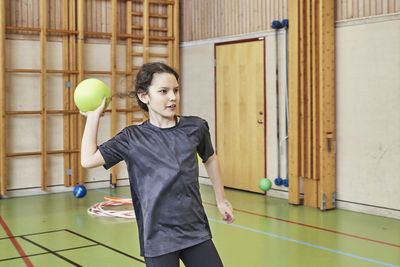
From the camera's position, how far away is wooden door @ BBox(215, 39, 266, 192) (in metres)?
8.55

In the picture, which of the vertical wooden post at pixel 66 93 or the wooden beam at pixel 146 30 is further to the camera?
the wooden beam at pixel 146 30

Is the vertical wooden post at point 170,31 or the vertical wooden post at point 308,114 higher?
the vertical wooden post at point 170,31

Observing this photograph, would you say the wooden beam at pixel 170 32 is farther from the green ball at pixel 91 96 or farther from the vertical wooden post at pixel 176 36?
the green ball at pixel 91 96

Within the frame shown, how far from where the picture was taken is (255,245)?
554 cm

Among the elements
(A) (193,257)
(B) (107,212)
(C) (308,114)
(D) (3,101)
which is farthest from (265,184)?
(A) (193,257)

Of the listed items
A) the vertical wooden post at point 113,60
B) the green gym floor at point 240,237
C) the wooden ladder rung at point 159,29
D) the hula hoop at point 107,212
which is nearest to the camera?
the green gym floor at point 240,237

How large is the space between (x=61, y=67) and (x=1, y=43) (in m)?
1.10

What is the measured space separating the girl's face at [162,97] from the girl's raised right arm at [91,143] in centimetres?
26

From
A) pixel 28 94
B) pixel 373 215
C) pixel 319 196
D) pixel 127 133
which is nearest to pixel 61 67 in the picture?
pixel 28 94

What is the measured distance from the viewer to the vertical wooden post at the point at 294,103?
7379 millimetres

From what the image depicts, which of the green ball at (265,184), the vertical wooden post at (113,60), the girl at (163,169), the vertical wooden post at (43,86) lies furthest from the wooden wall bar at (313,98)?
the girl at (163,169)

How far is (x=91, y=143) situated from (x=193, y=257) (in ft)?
2.29

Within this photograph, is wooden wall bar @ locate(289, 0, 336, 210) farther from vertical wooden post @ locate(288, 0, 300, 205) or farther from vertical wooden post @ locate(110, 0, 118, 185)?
vertical wooden post @ locate(110, 0, 118, 185)

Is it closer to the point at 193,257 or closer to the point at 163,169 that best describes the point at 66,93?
the point at 163,169
